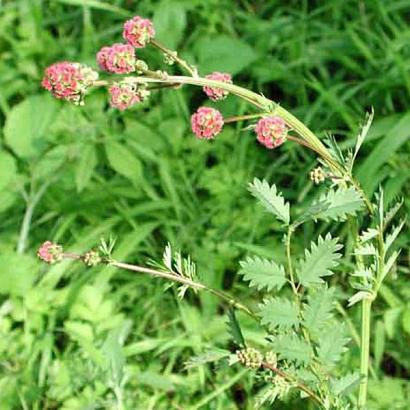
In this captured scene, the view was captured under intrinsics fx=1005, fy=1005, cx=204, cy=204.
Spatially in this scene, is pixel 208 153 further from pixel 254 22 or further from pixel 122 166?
pixel 254 22

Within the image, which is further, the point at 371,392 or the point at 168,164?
the point at 168,164

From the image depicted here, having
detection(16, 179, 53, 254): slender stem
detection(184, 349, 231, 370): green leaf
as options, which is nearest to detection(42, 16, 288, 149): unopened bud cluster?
detection(184, 349, 231, 370): green leaf

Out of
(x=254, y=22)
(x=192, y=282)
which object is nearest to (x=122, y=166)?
(x=254, y=22)

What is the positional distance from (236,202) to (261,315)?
112 centimetres

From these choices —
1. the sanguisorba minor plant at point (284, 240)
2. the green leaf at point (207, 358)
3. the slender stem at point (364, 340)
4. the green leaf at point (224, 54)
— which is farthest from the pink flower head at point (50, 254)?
the green leaf at point (224, 54)

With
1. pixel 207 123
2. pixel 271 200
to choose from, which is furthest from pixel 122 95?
pixel 271 200

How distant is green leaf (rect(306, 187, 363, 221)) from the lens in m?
1.30

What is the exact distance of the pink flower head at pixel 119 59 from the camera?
1198mm

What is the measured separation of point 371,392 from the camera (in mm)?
1915

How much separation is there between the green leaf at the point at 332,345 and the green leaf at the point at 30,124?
4.36 ft

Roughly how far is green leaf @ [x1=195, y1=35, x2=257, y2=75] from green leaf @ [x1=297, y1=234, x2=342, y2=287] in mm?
1369

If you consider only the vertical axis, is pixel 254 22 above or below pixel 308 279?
below

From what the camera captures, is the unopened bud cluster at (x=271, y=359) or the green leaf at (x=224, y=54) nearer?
the unopened bud cluster at (x=271, y=359)

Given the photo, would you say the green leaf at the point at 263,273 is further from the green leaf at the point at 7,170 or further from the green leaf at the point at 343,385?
the green leaf at the point at 7,170
